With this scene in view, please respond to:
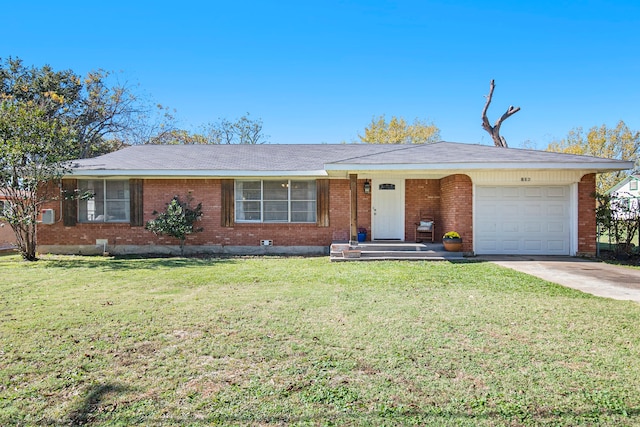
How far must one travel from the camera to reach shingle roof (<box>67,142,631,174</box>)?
10.6 m

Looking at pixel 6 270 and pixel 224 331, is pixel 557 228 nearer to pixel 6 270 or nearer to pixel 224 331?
pixel 224 331

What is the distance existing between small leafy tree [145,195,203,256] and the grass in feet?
15.9

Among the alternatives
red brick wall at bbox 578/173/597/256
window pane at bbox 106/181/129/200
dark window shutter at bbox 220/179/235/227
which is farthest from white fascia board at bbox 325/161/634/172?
window pane at bbox 106/181/129/200

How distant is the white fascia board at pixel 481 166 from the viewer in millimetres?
10445

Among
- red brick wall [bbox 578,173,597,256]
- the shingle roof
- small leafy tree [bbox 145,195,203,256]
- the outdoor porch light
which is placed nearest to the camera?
the shingle roof

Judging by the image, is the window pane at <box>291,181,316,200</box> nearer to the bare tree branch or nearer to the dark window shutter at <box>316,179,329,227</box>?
the dark window shutter at <box>316,179,329,227</box>

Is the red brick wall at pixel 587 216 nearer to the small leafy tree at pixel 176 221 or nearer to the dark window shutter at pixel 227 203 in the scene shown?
the dark window shutter at pixel 227 203

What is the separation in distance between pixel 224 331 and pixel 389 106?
106 ft

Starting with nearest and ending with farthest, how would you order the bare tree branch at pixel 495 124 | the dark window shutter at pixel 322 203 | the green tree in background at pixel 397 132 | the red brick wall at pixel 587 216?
the red brick wall at pixel 587 216
the dark window shutter at pixel 322 203
the bare tree branch at pixel 495 124
the green tree in background at pixel 397 132

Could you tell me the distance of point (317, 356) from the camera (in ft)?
12.5

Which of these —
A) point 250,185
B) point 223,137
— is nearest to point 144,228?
point 250,185

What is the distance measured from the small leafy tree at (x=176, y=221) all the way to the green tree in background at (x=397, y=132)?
79.7 ft

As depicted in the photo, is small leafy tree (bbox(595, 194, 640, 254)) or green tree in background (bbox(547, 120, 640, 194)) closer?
small leafy tree (bbox(595, 194, 640, 254))

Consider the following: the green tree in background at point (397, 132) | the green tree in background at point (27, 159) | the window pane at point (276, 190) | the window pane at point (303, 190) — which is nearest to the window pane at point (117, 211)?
the green tree in background at point (27, 159)
